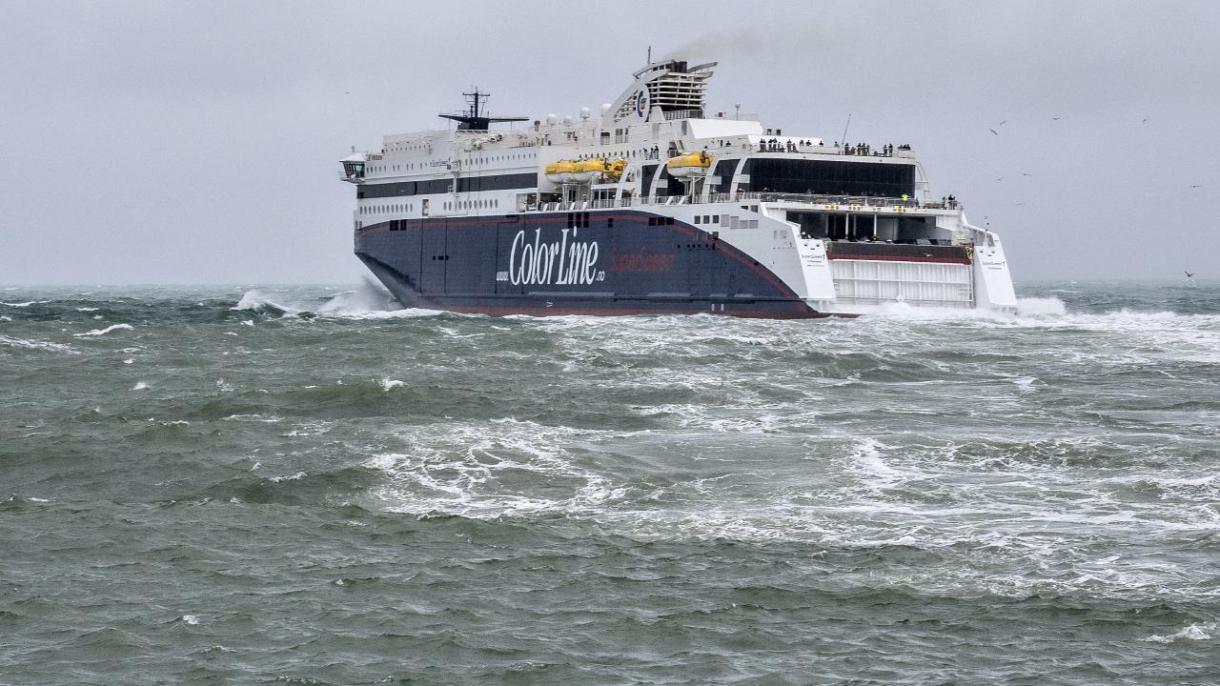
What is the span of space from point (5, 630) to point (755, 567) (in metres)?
8.89

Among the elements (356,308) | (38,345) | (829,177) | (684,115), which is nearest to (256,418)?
(38,345)

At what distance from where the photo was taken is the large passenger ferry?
5606 centimetres

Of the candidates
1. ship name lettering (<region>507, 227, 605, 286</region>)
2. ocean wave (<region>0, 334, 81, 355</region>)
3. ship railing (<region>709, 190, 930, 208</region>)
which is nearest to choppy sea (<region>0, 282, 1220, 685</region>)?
ocean wave (<region>0, 334, 81, 355</region>)

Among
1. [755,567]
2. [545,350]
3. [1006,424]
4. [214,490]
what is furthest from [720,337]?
[755,567]

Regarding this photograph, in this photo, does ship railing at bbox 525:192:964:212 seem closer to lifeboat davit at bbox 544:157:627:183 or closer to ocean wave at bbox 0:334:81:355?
lifeboat davit at bbox 544:157:627:183

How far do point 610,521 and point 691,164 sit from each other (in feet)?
128

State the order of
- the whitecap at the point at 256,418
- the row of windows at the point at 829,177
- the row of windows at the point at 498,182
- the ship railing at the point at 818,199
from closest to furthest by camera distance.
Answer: the whitecap at the point at 256,418, the ship railing at the point at 818,199, the row of windows at the point at 829,177, the row of windows at the point at 498,182

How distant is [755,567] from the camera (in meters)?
20.0

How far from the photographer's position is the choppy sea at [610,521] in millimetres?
16719

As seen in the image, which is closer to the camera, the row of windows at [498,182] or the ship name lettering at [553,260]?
the ship name lettering at [553,260]

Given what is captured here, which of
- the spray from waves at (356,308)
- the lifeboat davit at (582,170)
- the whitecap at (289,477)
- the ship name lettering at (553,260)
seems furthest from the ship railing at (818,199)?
the whitecap at (289,477)

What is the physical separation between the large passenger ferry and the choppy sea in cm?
1301

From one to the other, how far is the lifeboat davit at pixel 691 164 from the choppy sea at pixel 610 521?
18.7 metres

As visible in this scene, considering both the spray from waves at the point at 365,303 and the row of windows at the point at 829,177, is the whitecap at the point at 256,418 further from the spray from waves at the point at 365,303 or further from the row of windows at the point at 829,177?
the spray from waves at the point at 365,303
